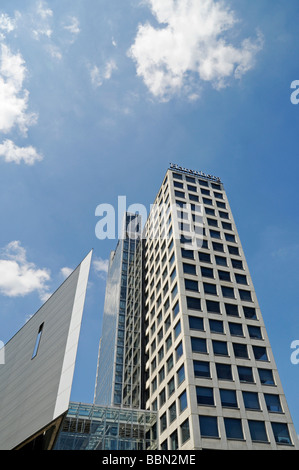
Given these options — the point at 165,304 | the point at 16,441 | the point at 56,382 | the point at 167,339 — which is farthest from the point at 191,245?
the point at 16,441

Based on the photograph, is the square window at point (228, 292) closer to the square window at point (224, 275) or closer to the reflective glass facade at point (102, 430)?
the square window at point (224, 275)

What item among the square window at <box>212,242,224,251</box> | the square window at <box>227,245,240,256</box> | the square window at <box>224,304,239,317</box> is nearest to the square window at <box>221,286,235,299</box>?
the square window at <box>224,304,239,317</box>

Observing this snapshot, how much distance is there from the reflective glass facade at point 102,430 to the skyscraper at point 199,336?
2532mm

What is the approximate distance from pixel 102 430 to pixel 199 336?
15242 millimetres

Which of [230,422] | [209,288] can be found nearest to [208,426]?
[230,422]

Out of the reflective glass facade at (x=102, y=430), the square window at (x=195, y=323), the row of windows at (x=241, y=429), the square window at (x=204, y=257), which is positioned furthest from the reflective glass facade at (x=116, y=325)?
the row of windows at (x=241, y=429)

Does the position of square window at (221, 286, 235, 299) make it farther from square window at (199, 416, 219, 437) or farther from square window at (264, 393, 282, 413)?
square window at (199, 416, 219, 437)

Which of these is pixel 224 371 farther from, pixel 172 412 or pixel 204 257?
pixel 204 257

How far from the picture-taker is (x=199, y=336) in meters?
43.4

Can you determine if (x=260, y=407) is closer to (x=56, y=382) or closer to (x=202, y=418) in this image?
(x=202, y=418)

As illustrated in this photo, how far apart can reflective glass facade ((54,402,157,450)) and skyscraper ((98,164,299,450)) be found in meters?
2.53

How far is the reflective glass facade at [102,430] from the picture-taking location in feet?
126

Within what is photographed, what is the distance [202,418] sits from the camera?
3631cm
